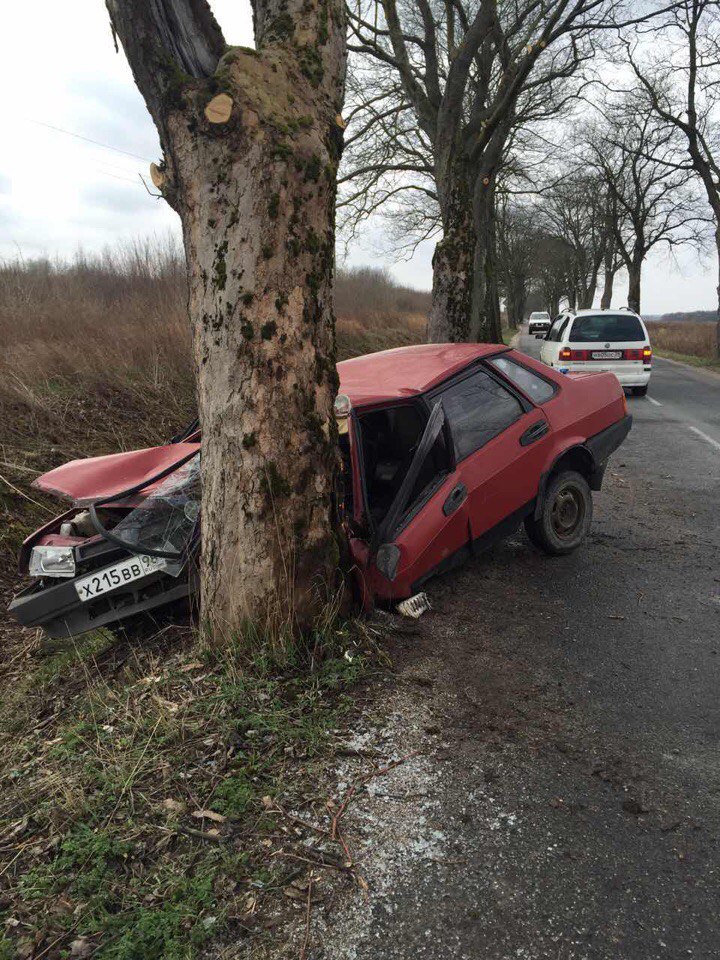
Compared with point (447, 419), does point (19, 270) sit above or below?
above

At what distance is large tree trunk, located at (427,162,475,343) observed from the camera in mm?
12820

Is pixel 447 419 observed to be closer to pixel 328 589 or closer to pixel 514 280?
pixel 328 589

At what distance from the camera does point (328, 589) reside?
12.6ft

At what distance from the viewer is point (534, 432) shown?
512 cm

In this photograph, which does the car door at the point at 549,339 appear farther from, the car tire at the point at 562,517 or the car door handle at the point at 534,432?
the car door handle at the point at 534,432

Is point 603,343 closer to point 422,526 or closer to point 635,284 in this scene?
point 422,526

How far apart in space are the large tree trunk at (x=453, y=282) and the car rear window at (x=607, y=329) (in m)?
2.55

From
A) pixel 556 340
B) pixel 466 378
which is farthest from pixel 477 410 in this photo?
pixel 556 340

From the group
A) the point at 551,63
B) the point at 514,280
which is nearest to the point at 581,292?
the point at 514,280

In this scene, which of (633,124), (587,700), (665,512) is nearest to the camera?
(587,700)

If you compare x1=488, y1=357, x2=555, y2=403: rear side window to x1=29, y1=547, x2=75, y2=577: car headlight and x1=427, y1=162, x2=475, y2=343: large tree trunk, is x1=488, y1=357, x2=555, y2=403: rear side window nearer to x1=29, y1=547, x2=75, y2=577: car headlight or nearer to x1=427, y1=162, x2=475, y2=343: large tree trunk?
x1=29, y1=547, x2=75, y2=577: car headlight

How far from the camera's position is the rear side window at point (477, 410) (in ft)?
15.4

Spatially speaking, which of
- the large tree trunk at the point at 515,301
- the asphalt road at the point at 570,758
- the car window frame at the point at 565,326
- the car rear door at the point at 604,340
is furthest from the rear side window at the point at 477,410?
the large tree trunk at the point at 515,301

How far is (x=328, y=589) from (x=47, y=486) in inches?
81.9
